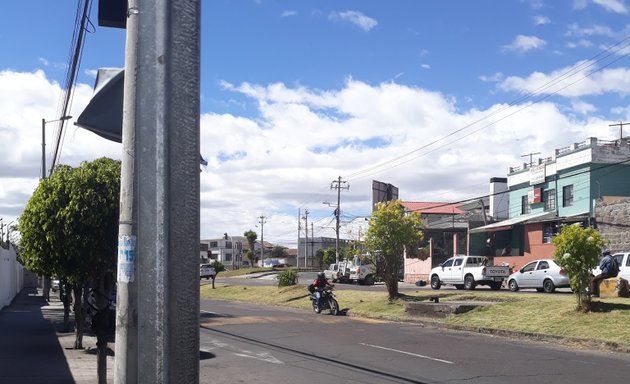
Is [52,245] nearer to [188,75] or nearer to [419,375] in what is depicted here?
[419,375]

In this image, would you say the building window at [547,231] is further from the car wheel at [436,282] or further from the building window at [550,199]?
the car wheel at [436,282]

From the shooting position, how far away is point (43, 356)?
13516 mm

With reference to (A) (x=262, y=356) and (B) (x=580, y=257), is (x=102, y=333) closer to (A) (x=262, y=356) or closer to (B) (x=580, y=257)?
(A) (x=262, y=356)

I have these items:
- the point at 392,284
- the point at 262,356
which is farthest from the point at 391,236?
the point at 262,356

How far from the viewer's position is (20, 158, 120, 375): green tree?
10.2 metres

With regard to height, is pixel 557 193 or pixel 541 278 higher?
pixel 557 193

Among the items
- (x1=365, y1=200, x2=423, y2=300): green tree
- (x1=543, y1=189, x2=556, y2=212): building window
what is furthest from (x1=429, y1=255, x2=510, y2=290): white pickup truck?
(x1=543, y1=189, x2=556, y2=212): building window

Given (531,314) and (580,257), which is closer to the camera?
(580,257)

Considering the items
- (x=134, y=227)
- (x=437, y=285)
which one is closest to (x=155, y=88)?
(x=134, y=227)

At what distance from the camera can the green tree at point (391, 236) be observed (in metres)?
25.2

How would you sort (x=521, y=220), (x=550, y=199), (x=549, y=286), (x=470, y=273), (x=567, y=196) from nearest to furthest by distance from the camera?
(x=549, y=286) < (x=470, y=273) < (x=567, y=196) < (x=521, y=220) < (x=550, y=199)

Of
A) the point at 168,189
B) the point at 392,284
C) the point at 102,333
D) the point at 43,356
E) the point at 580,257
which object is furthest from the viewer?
the point at 392,284

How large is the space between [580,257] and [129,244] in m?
15.8

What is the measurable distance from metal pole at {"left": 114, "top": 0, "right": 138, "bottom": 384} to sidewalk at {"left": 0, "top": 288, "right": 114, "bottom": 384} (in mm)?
7913
